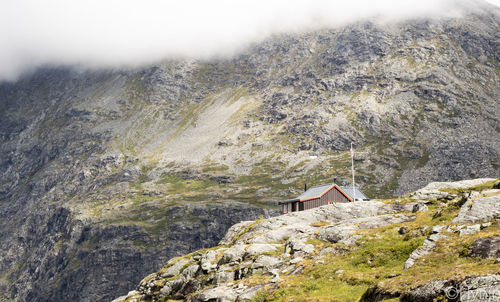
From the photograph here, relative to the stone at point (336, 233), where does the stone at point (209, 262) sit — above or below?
below

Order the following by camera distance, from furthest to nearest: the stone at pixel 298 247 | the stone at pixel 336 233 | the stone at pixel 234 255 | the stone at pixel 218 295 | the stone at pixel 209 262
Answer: the stone at pixel 209 262
the stone at pixel 234 255
the stone at pixel 336 233
the stone at pixel 298 247
the stone at pixel 218 295

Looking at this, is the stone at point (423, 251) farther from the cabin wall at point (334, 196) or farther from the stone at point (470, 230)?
the cabin wall at point (334, 196)

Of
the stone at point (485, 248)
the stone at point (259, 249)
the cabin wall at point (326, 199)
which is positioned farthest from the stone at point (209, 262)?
the cabin wall at point (326, 199)

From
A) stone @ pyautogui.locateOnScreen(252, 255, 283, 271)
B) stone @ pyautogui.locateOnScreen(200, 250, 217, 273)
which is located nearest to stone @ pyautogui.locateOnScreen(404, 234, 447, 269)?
stone @ pyautogui.locateOnScreen(252, 255, 283, 271)

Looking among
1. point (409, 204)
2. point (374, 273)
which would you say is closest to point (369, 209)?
point (409, 204)

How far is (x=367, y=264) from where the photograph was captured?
27.9 metres

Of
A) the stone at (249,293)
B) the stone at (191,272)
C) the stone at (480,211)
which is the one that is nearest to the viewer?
the stone at (480,211)

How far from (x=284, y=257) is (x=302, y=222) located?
2074 centimetres

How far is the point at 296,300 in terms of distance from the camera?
79.0 feet

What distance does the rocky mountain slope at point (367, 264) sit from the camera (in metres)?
17.3

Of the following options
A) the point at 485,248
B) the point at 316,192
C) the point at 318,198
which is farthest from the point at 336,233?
the point at 316,192

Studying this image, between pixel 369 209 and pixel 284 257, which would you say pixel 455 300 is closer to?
pixel 284 257

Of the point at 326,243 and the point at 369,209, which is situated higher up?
the point at 326,243

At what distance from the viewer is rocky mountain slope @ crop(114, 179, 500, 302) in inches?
682
